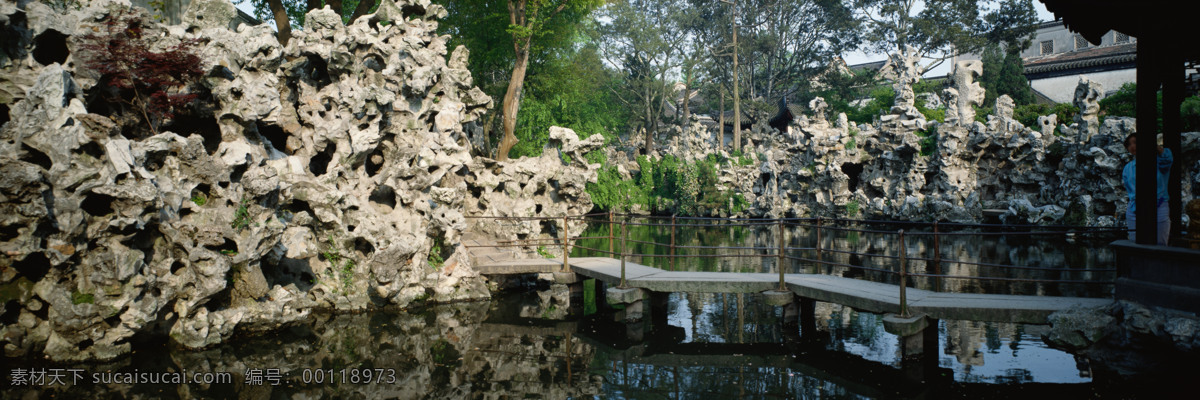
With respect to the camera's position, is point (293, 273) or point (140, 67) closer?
point (140, 67)

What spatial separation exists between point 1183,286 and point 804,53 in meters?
33.0

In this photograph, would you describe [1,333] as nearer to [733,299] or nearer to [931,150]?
[733,299]

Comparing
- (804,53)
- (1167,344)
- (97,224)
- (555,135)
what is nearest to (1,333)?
(97,224)

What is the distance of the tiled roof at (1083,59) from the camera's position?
1077 inches

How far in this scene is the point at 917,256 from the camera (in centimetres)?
1777

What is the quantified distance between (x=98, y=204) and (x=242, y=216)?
4.97 ft

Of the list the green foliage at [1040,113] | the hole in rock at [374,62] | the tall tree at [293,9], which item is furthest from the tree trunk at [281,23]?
the green foliage at [1040,113]

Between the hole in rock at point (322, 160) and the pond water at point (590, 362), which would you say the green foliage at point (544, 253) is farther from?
the hole in rock at point (322, 160)

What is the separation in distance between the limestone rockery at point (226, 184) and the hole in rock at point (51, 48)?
0.7 inches

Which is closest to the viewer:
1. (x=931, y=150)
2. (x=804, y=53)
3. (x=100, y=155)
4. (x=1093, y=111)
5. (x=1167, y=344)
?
(x=1167, y=344)

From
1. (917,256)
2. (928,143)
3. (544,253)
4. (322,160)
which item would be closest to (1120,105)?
(928,143)

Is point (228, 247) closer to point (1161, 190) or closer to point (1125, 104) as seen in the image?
point (1161, 190)

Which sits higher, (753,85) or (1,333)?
(753,85)

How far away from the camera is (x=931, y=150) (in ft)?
79.1
